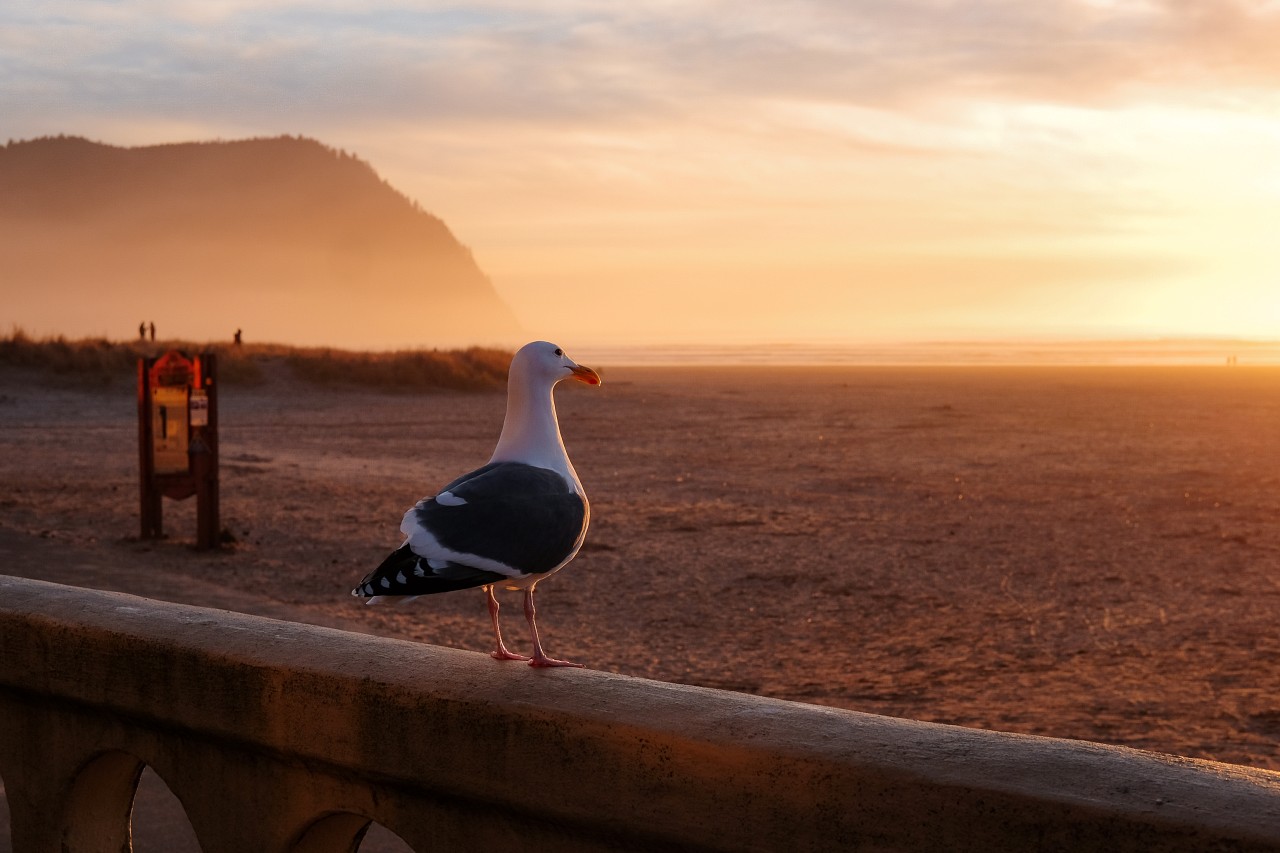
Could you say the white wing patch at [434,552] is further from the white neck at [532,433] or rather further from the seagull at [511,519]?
the white neck at [532,433]

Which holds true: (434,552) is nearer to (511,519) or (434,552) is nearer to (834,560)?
(511,519)

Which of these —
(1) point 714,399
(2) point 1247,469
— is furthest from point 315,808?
(1) point 714,399

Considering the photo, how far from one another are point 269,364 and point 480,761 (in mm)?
44521

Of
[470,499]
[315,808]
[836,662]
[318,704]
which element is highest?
[470,499]

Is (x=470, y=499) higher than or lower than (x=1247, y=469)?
higher

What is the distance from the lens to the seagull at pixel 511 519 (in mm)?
3014

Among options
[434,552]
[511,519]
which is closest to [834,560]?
[511,519]

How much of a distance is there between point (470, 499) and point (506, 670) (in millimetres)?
633

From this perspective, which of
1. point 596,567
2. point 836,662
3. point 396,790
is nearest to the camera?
point 396,790

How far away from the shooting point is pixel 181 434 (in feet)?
44.4

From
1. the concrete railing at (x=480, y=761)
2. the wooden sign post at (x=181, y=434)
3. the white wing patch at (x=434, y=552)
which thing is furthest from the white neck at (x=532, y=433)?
the wooden sign post at (x=181, y=434)

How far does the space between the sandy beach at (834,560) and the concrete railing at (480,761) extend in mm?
307

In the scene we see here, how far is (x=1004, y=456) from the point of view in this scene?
974 inches

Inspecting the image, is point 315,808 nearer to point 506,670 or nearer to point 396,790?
point 396,790
